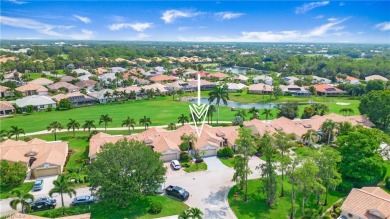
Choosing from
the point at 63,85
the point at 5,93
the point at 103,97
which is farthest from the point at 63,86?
the point at 103,97

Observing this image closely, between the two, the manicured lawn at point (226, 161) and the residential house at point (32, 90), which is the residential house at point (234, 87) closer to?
the manicured lawn at point (226, 161)

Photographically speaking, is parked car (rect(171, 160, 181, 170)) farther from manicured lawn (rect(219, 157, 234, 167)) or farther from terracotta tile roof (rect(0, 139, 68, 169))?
terracotta tile roof (rect(0, 139, 68, 169))

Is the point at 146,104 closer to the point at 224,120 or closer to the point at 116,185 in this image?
the point at 224,120

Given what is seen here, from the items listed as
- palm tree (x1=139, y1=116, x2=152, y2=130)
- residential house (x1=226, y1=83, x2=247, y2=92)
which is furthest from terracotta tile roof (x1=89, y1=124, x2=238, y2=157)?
residential house (x1=226, y1=83, x2=247, y2=92)

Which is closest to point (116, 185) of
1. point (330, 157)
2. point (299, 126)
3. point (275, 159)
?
point (275, 159)

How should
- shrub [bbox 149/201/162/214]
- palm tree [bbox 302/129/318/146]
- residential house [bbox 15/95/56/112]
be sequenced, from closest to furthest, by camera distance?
shrub [bbox 149/201/162/214]
palm tree [bbox 302/129/318/146]
residential house [bbox 15/95/56/112]

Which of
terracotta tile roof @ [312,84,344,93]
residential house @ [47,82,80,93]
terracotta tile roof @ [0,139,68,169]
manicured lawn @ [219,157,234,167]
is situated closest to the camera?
terracotta tile roof @ [0,139,68,169]
